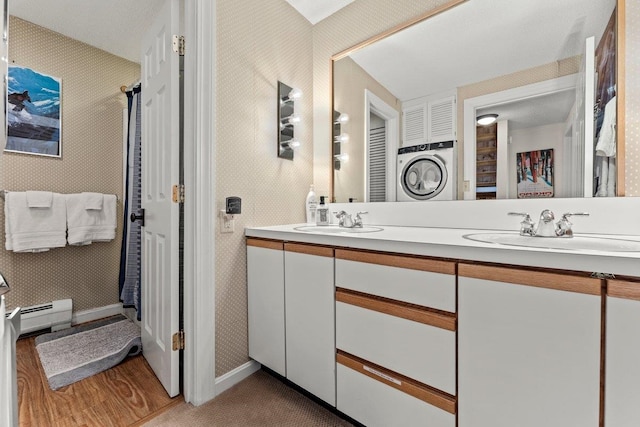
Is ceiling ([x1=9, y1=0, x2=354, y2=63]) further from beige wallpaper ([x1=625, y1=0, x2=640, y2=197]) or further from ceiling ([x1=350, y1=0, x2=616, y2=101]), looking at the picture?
Answer: beige wallpaper ([x1=625, y1=0, x2=640, y2=197])

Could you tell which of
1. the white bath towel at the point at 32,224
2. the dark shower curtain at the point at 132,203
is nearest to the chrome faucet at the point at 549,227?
the dark shower curtain at the point at 132,203

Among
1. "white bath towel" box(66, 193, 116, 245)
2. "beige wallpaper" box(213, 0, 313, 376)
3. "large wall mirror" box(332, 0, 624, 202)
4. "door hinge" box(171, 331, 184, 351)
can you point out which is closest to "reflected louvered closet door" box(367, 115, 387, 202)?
"large wall mirror" box(332, 0, 624, 202)

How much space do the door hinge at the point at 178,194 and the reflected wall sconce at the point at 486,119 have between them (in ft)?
5.12

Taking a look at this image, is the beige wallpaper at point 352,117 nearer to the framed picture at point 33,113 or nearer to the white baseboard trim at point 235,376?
the white baseboard trim at point 235,376

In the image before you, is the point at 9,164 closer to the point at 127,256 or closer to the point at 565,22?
the point at 127,256

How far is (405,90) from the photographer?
1736 mm

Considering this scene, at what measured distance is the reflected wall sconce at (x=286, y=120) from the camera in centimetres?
189

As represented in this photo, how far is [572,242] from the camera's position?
1.08 m

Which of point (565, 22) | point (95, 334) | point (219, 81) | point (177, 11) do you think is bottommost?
point (95, 334)

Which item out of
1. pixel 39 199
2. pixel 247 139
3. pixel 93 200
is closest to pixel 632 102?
pixel 247 139

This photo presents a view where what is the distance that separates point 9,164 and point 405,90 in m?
2.88

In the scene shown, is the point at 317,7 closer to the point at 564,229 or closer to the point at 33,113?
the point at 564,229

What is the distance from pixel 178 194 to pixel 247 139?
1.63 feet

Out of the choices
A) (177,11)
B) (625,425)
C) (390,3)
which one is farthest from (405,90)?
(625,425)
